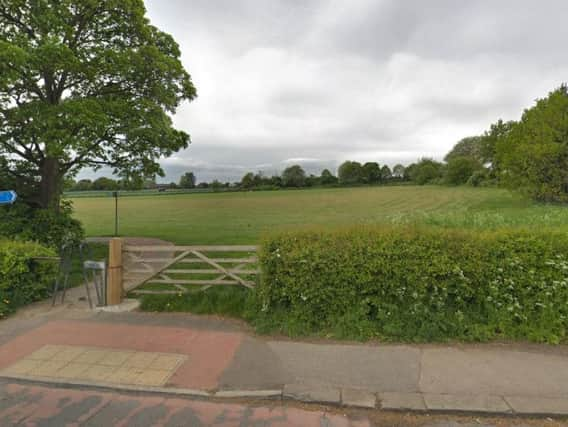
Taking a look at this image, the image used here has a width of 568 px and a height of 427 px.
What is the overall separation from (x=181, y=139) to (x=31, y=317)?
22.3 ft

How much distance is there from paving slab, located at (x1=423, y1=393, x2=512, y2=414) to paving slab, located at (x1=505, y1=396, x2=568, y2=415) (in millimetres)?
82

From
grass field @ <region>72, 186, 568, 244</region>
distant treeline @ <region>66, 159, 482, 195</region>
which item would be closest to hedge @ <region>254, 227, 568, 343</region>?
grass field @ <region>72, 186, 568, 244</region>

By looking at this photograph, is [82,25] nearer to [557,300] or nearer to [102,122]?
[102,122]

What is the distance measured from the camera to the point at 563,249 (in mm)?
3740

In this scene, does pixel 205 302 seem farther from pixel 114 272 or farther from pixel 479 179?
pixel 479 179

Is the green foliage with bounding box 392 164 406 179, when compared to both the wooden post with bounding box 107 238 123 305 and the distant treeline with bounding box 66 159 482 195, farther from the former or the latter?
the wooden post with bounding box 107 238 123 305

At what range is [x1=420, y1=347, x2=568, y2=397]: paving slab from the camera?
2830 millimetres

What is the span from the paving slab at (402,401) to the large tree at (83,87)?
7664mm

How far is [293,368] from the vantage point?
3252 millimetres

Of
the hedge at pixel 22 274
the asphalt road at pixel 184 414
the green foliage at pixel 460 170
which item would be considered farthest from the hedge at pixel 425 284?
the green foliage at pixel 460 170

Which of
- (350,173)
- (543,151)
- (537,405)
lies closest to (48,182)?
(537,405)

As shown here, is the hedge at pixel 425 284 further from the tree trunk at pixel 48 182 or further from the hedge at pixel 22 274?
the tree trunk at pixel 48 182

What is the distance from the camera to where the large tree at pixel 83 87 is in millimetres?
6742

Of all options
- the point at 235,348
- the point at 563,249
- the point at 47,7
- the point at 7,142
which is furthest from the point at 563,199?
the point at 7,142
